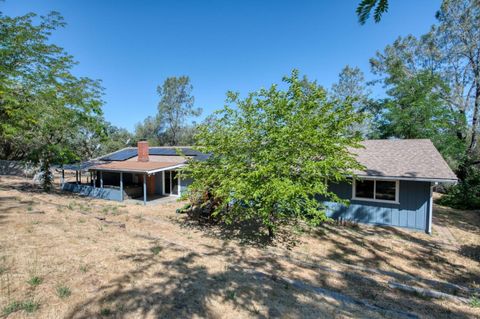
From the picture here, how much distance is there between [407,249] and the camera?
8.11 meters

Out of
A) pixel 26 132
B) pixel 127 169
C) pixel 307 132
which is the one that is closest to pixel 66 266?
pixel 307 132

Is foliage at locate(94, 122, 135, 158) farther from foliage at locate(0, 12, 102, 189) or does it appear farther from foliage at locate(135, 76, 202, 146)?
foliage at locate(0, 12, 102, 189)

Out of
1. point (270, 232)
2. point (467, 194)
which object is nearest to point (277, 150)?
point (270, 232)

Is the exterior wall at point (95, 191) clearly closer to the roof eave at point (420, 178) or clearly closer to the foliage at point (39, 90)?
the foliage at point (39, 90)

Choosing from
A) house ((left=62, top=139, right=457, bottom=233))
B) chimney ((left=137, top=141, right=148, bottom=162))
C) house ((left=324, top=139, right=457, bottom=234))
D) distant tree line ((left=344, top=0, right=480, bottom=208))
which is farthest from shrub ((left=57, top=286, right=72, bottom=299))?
distant tree line ((left=344, top=0, right=480, bottom=208))

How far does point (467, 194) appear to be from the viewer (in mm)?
15453

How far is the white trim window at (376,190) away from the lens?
408 inches

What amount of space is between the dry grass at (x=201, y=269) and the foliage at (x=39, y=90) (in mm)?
5769

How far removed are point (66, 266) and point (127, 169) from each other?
11.0 m

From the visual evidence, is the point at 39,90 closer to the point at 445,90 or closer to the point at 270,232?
the point at 270,232

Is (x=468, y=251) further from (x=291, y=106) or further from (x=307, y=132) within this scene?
(x=291, y=106)

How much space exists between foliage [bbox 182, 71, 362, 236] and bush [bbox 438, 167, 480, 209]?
484 inches

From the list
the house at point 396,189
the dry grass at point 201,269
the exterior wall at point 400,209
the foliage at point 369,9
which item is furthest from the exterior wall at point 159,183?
the foliage at point 369,9

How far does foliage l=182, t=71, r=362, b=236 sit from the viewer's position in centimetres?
730
